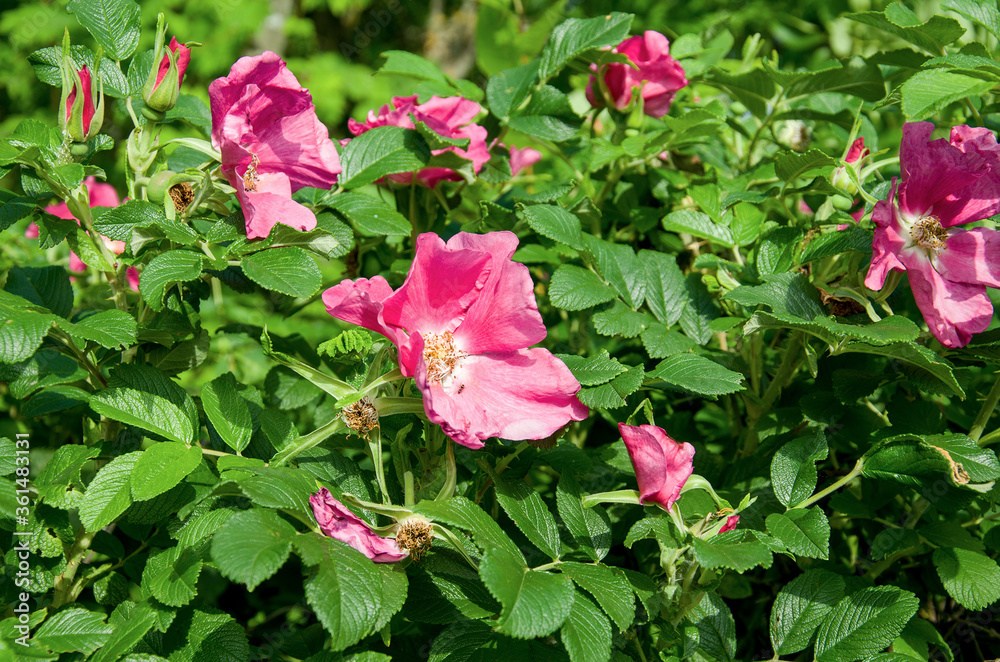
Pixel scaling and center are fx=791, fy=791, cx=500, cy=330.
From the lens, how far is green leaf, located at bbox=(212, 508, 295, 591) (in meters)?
0.63

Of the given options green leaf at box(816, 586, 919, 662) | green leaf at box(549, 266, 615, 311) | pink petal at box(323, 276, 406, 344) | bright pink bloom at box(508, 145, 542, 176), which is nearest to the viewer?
pink petal at box(323, 276, 406, 344)

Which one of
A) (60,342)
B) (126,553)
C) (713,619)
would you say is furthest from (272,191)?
(713,619)

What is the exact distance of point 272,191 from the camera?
37.5 inches

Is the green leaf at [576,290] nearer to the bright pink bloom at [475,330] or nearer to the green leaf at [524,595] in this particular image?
the bright pink bloom at [475,330]

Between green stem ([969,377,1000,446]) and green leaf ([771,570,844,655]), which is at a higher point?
green stem ([969,377,1000,446])

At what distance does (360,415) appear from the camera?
0.76 m

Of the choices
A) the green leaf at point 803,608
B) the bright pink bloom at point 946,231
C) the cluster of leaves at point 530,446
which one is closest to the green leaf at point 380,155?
the cluster of leaves at point 530,446

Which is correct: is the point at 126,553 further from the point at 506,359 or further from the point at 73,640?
the point at 506,359

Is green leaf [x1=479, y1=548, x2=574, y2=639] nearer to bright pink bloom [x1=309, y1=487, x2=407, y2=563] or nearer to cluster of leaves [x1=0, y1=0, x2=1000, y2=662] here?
cluster of leaves [x1=0, y1=0, x2=1000, y2=662]

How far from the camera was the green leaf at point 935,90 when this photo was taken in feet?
2.74

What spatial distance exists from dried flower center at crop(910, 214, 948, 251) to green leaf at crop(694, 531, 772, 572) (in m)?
0.40

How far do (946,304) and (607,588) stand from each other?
0.51 m

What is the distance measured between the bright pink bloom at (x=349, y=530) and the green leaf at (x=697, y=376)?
1.11 feet

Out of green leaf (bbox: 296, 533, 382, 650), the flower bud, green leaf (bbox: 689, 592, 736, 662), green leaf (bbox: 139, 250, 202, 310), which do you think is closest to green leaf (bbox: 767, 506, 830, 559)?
green leaf (bbox: 689, 592, 736, 662)
